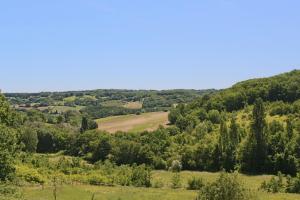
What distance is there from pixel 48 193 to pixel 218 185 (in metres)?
28.0

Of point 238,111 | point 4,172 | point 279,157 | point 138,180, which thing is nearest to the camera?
point 4,172

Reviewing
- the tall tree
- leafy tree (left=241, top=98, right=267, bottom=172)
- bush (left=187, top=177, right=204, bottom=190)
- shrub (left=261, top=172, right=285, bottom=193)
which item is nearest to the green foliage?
bush (left=187, top=177, right=204, bottom=190)

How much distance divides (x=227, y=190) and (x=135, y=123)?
101 metres

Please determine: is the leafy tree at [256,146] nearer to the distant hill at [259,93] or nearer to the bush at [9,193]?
the distant hill at [259,93]

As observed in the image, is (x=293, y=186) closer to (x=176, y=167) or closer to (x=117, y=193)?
(x=176, y=167)

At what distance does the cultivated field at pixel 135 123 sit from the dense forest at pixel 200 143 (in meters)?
5.77

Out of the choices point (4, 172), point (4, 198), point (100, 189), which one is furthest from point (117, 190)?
point (4, 198)

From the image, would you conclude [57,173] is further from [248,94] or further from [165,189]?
[248,94]

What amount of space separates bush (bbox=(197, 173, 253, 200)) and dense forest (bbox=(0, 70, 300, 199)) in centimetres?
3345

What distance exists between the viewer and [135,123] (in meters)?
153

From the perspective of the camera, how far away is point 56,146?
14175 cm

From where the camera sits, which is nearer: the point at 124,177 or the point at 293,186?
Answer: the point at 293,186

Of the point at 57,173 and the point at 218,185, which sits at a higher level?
the point at 218,185

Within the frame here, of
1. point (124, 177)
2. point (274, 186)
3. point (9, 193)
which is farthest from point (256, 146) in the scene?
point (9, 193)
